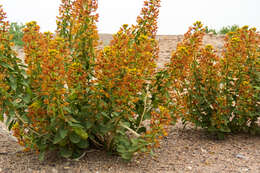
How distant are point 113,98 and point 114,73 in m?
0.24

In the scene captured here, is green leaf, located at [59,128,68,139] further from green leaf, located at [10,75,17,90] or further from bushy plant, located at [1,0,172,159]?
green leaf, located at [10,75,17,90]

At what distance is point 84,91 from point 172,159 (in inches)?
49.6

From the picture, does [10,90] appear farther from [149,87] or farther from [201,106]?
[201,106]

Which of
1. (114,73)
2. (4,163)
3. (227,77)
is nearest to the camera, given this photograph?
(114,73)

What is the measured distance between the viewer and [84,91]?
9.27 ft

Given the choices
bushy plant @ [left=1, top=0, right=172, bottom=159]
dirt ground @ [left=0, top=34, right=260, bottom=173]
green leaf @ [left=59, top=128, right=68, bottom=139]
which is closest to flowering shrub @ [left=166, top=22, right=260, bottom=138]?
dirt ground @ [left=0, top=34, right=260, bottom=173]

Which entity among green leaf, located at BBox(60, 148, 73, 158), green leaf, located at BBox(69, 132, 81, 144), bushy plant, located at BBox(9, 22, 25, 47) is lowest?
green leaf, located at BBox(60, 148, 73, 158)

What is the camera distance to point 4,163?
321 cm

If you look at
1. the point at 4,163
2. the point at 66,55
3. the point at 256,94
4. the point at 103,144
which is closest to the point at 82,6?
the point at 66,55

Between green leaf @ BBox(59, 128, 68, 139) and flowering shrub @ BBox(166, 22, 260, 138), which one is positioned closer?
green leaf @ BBox(59, 128, 68, 139)

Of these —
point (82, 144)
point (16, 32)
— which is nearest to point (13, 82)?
point (82, 144)

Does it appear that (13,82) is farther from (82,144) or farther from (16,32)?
(16,32)

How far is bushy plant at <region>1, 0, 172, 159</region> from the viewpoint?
269cm

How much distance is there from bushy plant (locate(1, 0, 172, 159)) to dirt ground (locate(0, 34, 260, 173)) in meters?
0.17
